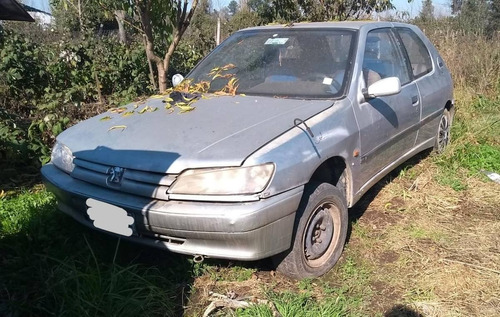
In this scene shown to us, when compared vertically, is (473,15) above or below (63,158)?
above

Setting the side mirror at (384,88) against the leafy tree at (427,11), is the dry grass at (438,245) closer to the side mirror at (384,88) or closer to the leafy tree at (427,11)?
the side mirror at (384,88)

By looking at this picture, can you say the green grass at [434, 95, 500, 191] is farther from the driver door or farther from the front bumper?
the front bumper

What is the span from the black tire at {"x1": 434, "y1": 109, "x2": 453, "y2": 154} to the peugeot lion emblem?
11.9 ft

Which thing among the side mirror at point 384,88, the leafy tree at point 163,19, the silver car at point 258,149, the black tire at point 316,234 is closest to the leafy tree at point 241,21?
the leafy tree at point 163,19

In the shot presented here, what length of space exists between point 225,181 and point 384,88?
1.51 metres

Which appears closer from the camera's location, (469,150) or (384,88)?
(384,88)

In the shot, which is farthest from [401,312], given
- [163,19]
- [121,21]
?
[121,21]

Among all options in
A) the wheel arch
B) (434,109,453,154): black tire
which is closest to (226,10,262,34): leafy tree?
(434,109,453,154): black tire

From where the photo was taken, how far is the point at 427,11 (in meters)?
11.7

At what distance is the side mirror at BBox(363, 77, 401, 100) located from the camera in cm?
319

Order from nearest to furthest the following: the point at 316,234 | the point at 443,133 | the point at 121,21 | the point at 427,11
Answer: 1. the point at 316,234
2. the point at 443,133
3. the point at 121,21
4. the point at 427,11

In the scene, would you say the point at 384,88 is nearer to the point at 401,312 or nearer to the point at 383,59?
the point at 383,59

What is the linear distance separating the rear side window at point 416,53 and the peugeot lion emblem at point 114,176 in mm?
2950

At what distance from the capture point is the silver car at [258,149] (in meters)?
2.39
